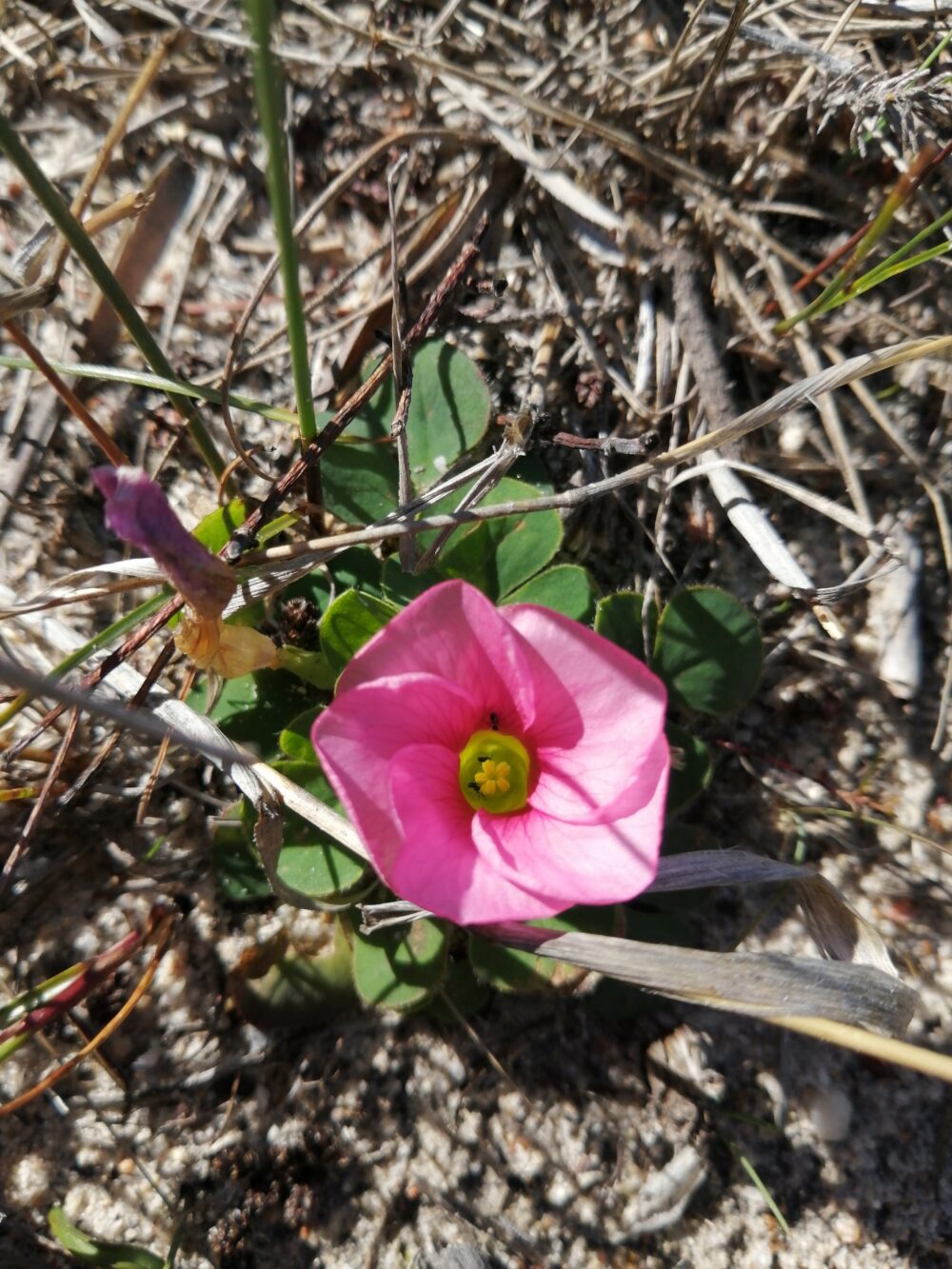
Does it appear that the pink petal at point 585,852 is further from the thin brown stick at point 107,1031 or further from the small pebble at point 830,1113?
the small pebble at point 830,1113

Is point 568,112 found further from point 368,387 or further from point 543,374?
point 368,387

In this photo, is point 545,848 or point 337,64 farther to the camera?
point 337,64

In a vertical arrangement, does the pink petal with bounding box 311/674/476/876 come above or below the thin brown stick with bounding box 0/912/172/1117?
above

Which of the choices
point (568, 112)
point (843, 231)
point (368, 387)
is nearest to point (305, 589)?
point (368, 387)

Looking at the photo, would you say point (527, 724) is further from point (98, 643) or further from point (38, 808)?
point (38, 808)

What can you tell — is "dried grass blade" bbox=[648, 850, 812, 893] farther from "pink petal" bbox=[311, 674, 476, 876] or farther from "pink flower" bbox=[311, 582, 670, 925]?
"pink petal" bbox=[311, 674, 476, 876]

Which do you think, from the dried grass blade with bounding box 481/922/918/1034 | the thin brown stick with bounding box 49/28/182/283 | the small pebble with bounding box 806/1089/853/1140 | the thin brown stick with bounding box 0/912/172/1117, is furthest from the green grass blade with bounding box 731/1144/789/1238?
the thin brown stick with bounding box 49/28/182/283
